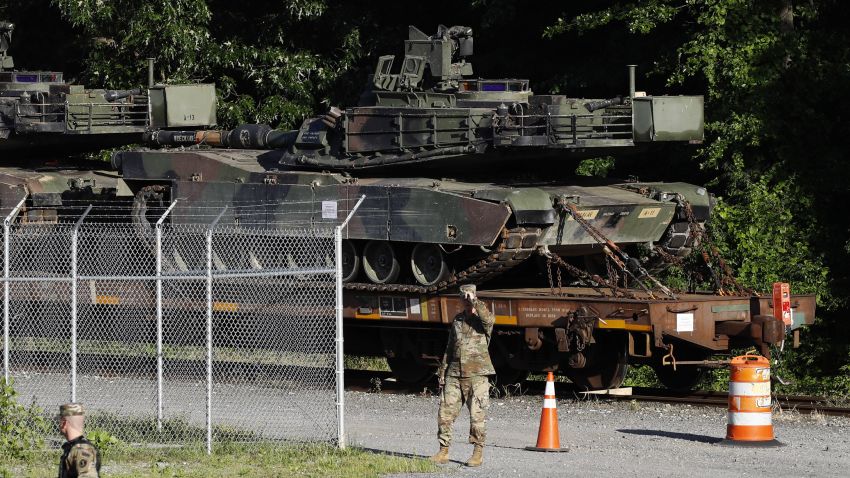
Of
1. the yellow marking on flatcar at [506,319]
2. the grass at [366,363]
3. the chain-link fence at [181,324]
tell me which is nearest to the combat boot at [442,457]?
the chain-link fence at [181,324]

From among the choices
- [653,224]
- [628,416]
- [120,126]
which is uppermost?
[120,126]

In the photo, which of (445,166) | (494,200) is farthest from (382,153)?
(494,200)

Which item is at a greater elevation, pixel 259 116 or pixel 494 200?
pixel 259 116

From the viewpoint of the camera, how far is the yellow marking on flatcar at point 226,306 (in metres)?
20.2

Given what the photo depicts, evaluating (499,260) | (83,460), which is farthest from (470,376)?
(499,260)

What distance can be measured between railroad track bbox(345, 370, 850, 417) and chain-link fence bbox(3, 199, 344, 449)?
59 cm

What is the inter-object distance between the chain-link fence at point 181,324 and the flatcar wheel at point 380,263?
1.89 ft

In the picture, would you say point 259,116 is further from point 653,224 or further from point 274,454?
point 274,454

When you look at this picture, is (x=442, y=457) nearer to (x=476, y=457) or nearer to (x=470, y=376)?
(x=476, y=457)

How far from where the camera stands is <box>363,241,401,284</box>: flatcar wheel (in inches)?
799

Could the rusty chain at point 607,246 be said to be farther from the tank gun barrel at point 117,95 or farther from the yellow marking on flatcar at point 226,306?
the tank gun barrel at point 117,95

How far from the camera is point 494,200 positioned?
61.7ft

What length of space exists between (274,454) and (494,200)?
5693 millimetres

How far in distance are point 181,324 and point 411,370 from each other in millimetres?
3082
